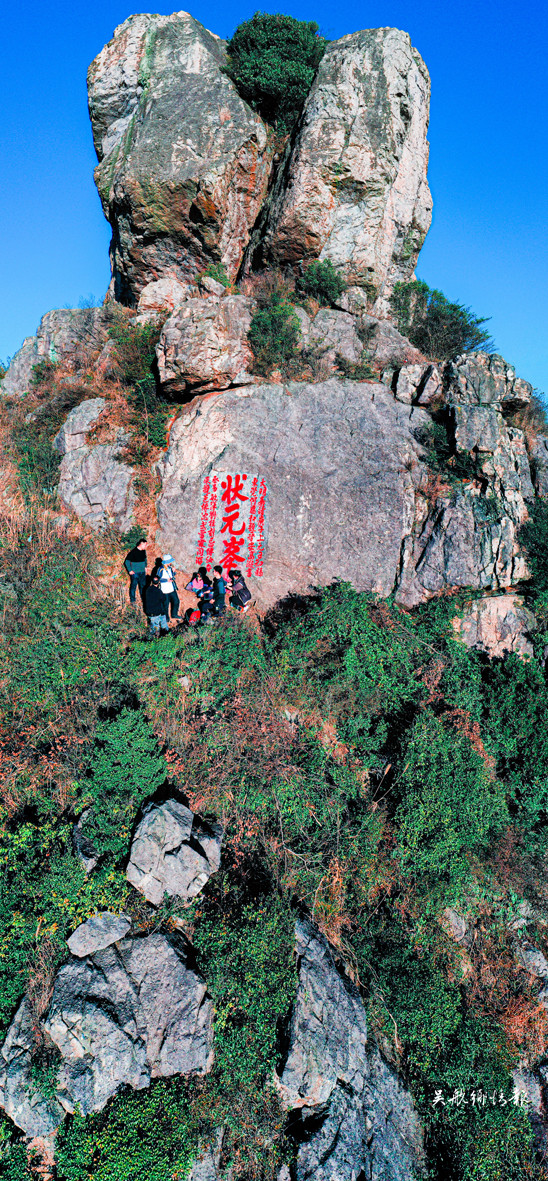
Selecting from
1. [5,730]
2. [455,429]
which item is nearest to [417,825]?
[5,730]

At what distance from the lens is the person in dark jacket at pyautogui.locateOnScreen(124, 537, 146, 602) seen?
11.3 meters

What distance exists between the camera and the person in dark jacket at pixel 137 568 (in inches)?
445

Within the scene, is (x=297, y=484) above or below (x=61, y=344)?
below

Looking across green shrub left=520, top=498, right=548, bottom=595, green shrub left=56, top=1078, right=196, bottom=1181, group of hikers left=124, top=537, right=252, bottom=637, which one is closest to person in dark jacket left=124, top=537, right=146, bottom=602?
group of hikers left=124, top=537, right=252, bottom=637

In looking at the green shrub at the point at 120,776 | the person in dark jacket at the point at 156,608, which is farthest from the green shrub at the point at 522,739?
the person in dark jacket at the point at 156,608

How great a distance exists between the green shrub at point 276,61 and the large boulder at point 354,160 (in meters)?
0.55

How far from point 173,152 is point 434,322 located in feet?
29.7

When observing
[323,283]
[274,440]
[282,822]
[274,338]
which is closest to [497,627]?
[282,822]

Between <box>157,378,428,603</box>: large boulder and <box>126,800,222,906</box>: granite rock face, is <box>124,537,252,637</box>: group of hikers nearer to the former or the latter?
<box>157,378,428,603</box>: large boulder

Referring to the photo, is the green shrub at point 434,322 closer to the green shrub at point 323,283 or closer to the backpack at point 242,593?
the green shrub at point 323,283

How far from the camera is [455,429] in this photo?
12.5 meters

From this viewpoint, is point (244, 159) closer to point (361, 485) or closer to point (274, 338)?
point (274, 338)

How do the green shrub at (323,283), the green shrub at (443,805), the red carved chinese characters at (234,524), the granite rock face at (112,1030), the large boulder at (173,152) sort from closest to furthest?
the granite rock face at (112,1030)
the green shrub at (443,805)
the red carved chinese characters at (234,524)
the large boulder at (173,152)
the green shrub at (323,283)

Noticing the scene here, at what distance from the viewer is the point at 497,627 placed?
11.3 metres
